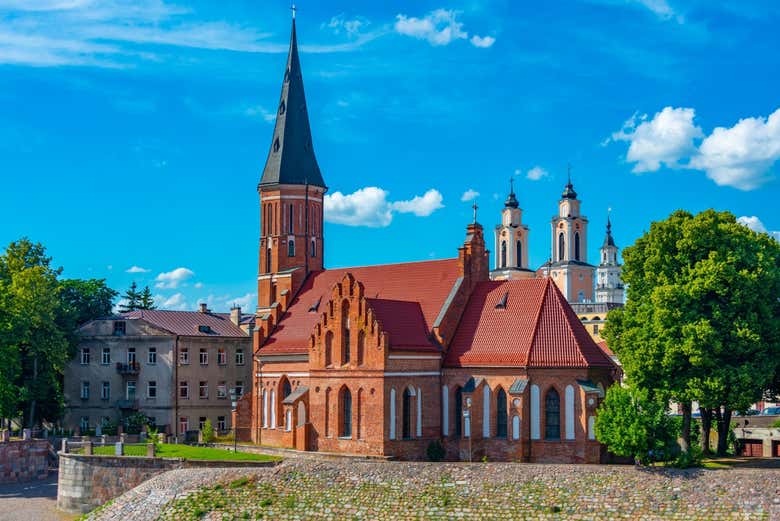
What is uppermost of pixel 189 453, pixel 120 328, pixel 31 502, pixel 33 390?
pixel 120 328

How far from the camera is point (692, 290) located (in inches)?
1674

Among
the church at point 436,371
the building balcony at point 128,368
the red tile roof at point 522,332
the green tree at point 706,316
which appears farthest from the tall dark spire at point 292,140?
the green tree at point 706,316

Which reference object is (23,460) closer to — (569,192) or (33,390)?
(33,390)

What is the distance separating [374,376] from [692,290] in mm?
16492

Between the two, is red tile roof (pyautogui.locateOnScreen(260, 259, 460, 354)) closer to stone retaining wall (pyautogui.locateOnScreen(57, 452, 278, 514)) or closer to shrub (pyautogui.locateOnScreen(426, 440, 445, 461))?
shrub (pyautogui.locateOnScreen(426, 440, 445, 461))

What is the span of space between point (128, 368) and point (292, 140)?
20.3 m

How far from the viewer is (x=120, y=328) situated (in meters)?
67.4

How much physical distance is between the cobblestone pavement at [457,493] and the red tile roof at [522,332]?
9279 millimetres

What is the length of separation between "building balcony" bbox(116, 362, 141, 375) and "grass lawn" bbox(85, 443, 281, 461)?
12851mm

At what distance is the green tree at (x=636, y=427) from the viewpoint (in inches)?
1495

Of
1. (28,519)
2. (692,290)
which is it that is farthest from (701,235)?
(28,519)

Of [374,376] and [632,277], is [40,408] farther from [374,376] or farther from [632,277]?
[632,277]

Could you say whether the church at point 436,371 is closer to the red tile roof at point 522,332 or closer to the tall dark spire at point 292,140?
the red tile roof at point 522,332

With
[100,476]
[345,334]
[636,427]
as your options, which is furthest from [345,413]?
[636,427]
